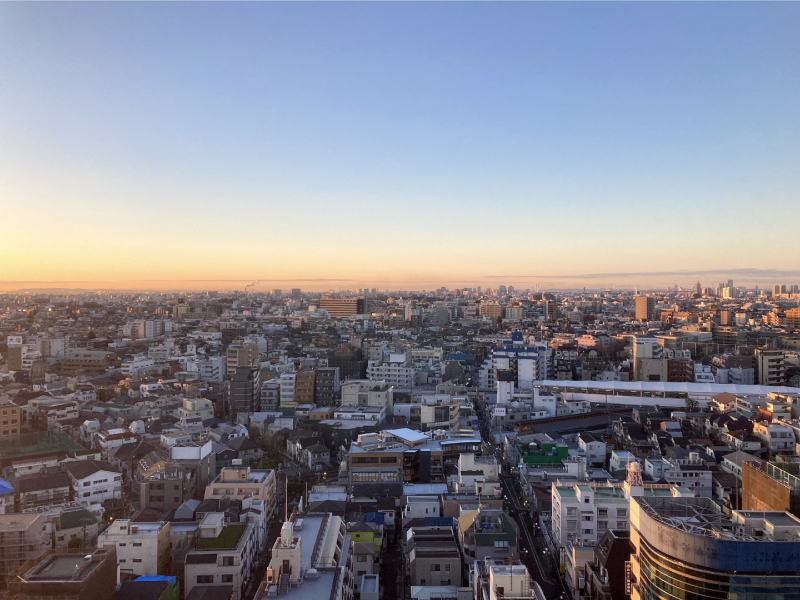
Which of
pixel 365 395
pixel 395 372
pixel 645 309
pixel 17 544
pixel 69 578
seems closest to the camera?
pixel 69 578

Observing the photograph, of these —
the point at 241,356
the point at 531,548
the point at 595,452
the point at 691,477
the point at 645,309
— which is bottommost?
the point at 531,548

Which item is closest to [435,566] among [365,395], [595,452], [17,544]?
[17,544]

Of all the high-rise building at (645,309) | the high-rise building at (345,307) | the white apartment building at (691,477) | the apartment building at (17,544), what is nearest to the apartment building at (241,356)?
the apartment building at (17,544)

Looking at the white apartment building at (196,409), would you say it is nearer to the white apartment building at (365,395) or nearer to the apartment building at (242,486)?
the white apartment building at (365,395)

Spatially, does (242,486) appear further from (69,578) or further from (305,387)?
(305,387)

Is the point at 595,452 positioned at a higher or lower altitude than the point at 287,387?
lower

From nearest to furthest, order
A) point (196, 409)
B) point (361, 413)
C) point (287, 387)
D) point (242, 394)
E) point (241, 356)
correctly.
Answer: point (361, 413) < point (196, 409) < point (242, 394) < point (287, 387) < point (241, 356)

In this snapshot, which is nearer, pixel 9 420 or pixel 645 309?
pixel 9 420

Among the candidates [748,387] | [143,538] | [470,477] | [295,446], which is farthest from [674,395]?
[143,538]
